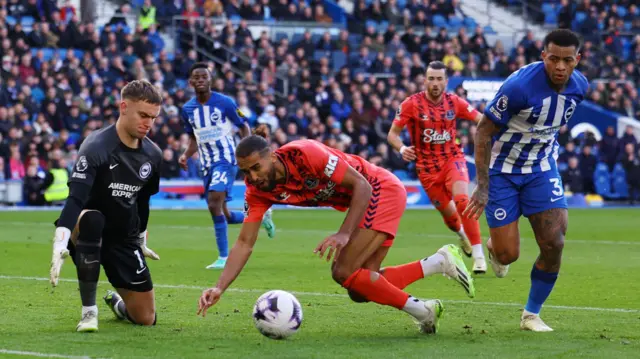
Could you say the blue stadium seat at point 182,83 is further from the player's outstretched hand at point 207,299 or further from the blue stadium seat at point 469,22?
the player's outstretched hand at point 207,299

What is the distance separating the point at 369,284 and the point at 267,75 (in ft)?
80.4

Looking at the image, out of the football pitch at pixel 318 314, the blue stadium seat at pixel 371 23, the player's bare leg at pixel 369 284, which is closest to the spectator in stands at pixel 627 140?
the blue stadium seat at pixel 371 23

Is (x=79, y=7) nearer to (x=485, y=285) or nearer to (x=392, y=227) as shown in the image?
(x=485, y=285)

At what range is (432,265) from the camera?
8.74 m

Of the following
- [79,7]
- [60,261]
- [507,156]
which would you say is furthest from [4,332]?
[79,7]

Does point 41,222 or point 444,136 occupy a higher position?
point 444,136

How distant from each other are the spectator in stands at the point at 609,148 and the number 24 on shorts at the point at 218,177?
20465mm

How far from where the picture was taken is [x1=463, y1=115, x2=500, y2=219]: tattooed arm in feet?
26.7

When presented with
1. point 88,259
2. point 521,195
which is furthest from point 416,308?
point 88,259

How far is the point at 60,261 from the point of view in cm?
717

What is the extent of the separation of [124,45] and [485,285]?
65.7 feet

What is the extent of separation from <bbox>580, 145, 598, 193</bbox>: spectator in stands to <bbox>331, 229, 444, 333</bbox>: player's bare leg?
→ 24614 mm

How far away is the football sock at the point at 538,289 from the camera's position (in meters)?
8.09

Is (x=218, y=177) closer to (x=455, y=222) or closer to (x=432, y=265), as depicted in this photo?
(x=455, y=222)
